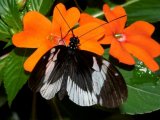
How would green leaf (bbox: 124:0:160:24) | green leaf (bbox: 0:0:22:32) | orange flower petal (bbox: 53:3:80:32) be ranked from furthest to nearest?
green leaf (bbox: 124:0:160:24) < green leaf (bbox: 0:0:22:32) < orange flower petal (bbox: 53:3:80:32)

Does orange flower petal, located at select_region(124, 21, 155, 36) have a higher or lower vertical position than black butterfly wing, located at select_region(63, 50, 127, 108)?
lower

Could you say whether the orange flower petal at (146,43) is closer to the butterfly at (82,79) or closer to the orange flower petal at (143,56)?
the orange flower petal at (143,56)

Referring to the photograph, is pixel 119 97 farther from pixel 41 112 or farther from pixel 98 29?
pixel 41 112

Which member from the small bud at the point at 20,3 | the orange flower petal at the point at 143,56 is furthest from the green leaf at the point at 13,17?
the orange flower petal at the point at 143,56

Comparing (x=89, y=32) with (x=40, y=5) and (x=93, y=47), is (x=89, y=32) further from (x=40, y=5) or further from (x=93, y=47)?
(x=40, y=5)

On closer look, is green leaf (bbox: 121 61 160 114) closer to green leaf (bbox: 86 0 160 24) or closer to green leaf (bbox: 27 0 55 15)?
green leaf (bbox: 86 0 160 24)

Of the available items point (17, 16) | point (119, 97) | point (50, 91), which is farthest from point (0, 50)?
point (119, 97)

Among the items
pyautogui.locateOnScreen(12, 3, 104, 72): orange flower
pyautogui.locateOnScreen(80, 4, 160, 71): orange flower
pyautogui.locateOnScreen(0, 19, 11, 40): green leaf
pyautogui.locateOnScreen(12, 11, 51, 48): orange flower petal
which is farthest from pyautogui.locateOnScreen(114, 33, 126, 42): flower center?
pyautogui.locateOnScreen(0, 19, 11, 40): green leaf
